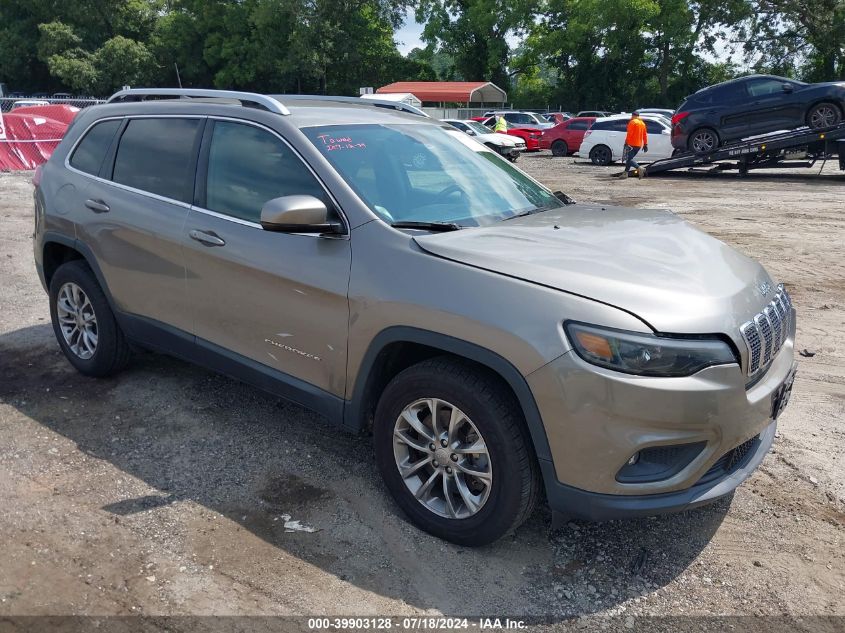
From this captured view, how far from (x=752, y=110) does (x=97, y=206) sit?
17.5 m

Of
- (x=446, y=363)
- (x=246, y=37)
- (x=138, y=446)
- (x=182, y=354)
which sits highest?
(x=246, y=37)

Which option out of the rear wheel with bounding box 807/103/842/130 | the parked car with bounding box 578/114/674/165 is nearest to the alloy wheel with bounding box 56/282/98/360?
the rear wheel with bounding box 807/103/842/130

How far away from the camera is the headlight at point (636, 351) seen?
2654 mm

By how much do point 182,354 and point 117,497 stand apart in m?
0.97

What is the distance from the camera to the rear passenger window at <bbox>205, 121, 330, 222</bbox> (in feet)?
12.0

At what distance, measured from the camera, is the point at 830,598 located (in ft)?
9.61

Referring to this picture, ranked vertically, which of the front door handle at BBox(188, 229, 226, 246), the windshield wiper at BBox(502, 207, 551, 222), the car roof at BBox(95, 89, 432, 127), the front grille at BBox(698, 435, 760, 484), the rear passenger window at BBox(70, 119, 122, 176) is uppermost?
the car roof at BBox(95, 89, 432, 127)

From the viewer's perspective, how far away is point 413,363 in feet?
11.2

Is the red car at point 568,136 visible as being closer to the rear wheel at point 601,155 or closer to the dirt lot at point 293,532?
the rear wheel at point 601,155

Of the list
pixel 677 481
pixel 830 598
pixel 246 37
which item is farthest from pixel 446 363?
pixel 246 37

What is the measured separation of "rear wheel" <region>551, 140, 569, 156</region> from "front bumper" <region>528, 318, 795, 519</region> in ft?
86.2

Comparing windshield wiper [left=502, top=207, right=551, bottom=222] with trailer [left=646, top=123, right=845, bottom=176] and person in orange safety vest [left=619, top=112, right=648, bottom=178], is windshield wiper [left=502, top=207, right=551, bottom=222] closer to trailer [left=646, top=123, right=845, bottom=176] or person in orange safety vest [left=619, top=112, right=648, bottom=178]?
trailer [left=646, top=123, right=845, bottom=176]

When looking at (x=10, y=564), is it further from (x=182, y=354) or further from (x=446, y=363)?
(x=446, y=363)

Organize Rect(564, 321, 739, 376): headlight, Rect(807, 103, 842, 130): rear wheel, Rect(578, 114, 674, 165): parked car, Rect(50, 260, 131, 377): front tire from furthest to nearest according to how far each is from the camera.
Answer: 1. Rect(578, 114, 674, 165): parked car
2. Rect(807, 103, 842, 130): rear wheel
3. Rect(50, 260, 131, 377): front tire
4. Rect(564, 321, 739, 376): headlight
